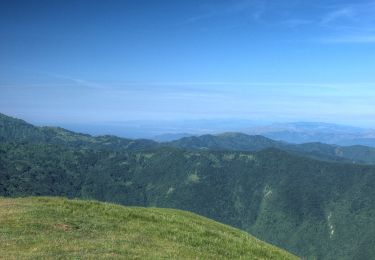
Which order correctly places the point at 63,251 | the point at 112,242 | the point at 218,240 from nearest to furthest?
the point at 63,251 < the point at 112,242 < the point at 218,240

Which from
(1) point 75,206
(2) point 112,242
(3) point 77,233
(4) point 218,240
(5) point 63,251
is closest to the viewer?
(5) point 63,251

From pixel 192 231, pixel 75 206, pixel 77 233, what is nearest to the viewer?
pixel 77 233

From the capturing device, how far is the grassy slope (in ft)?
80.3

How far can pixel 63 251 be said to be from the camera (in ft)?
78.7

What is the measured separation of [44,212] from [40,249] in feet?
30.5

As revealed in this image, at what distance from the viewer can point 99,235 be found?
28.8m

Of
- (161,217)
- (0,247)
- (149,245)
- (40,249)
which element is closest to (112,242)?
(149,245)

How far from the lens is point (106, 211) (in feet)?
121

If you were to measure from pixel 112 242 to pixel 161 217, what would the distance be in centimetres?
1144

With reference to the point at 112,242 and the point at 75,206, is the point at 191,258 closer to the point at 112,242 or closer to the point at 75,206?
the point at 112,242

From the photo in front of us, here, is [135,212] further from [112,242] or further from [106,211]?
[112,242]

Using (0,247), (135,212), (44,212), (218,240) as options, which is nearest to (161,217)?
(135,212)

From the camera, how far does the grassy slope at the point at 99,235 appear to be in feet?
80.3

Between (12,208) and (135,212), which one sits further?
(135,212)
